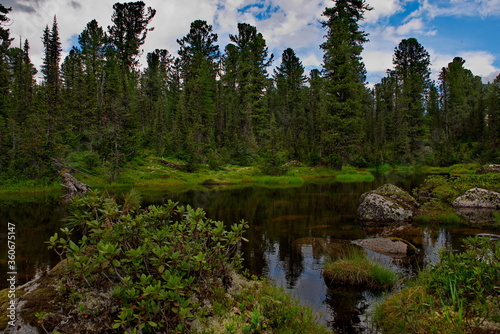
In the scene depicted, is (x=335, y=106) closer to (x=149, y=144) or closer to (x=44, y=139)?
(x=149, y=144)

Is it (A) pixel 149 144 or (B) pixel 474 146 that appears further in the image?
(B) pixel 474 146

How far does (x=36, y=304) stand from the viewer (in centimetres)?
415

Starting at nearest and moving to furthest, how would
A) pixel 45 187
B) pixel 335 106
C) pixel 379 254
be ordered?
1. pixel 379 254
2. pixel 45 187
3. pixel 335 106

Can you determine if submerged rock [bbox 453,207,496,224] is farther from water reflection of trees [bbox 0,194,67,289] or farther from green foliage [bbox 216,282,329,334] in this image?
water reflection of trees [bbox 0,194,67,289]

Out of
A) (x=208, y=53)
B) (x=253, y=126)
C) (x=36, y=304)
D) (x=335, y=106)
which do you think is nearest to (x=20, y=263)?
(x=36, y=304)

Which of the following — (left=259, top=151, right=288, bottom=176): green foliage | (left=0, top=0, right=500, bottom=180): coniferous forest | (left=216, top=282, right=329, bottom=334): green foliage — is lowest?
(left=216, top=282, right=329, bottom=334): green foliage


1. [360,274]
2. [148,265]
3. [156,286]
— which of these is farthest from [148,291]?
[360,274]

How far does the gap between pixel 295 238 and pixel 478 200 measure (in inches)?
484

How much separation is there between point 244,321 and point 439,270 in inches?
151

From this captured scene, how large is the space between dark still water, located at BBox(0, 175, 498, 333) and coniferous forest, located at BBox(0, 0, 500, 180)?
14360 millimetres

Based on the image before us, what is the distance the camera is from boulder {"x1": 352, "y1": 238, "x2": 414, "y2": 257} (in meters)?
9.98

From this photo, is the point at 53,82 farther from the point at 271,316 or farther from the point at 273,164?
the point at 271,316

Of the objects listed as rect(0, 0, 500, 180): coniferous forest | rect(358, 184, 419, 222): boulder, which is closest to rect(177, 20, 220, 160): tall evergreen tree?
rect(0, 0, 500, 180): coniferous forest

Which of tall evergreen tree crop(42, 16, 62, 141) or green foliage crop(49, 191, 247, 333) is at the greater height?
tall evergreen tree crop(42, 16, 62, 141)
